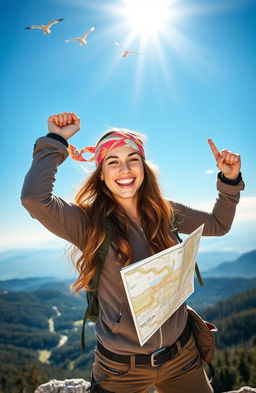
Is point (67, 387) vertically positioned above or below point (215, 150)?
below

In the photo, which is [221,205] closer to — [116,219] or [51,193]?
[116,219]

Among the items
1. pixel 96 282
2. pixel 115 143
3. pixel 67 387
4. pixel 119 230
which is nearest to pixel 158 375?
pixel 96 282

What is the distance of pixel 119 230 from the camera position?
9.57 feet

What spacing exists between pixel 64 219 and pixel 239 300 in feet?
560

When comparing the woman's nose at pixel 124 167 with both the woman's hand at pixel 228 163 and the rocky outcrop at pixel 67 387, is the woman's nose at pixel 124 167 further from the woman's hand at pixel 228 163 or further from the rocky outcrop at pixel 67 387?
the rocky outcrop at pixel 67 387

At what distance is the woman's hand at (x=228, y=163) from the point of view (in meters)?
3.39

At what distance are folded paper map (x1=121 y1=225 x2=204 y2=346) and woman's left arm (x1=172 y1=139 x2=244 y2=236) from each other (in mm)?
516

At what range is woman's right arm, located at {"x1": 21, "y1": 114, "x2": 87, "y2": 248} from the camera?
2.39 meters

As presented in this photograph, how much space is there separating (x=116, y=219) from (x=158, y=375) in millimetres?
1556

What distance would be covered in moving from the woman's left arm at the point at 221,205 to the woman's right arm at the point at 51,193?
1327 mm

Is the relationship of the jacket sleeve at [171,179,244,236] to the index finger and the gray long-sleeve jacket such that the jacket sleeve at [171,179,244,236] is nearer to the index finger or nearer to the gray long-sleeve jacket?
the index finger

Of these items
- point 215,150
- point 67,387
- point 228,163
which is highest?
point 215,150

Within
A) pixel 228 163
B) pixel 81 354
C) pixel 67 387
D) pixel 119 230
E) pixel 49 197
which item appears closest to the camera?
pixel 49 197

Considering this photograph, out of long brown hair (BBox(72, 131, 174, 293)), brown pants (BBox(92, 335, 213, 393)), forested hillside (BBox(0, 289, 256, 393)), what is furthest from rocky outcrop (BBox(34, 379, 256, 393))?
forested hillside (BBox(0, 289, 256, 393))
